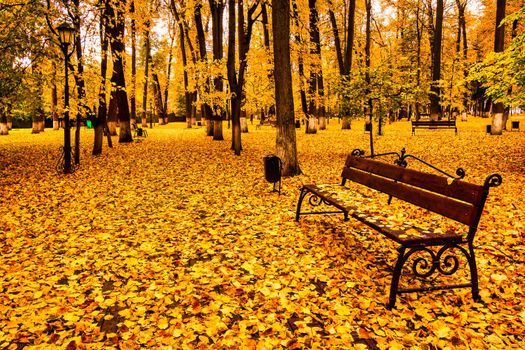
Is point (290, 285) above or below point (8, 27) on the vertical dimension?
below

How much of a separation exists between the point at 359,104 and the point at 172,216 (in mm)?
8891

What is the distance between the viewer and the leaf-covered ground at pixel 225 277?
311cm

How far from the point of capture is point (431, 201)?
394cm

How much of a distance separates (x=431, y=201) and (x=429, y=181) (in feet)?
1.19

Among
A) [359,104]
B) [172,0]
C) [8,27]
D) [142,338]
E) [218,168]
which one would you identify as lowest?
[142,338]

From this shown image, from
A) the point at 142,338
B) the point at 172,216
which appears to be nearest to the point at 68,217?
the point at 172,216

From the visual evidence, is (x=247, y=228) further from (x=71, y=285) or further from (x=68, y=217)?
(x=68, y=217)

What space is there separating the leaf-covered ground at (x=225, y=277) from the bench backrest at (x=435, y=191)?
0.40 meters

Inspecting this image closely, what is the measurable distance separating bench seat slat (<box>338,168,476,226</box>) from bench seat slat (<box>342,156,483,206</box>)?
79mm

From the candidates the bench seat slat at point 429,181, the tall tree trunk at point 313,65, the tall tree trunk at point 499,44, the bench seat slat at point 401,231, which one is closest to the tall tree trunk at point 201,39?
the tall tree trunk at point 313,65

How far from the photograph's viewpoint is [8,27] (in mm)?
10969

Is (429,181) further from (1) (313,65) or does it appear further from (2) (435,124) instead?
Result: (1) (313,65)

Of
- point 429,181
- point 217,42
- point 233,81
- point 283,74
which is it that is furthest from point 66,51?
point 429,181

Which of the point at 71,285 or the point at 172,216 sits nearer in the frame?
the point at 71,285
